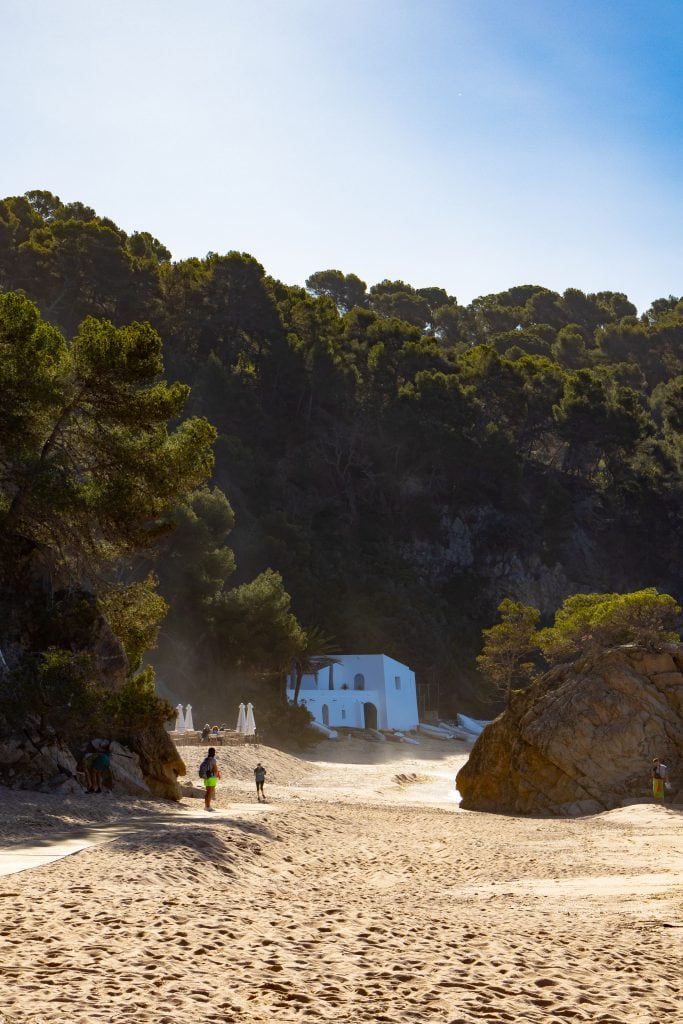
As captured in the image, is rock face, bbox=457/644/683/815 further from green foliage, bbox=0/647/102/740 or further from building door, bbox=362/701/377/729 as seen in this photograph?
building door, bbox=362/701/377/729

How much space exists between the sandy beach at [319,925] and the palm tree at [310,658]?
38038mm

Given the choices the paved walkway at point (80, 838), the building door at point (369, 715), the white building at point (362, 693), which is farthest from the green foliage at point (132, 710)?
the building door at point (369, 715)

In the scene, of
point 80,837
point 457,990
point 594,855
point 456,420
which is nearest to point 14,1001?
point 457,990

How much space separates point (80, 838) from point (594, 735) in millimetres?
15159

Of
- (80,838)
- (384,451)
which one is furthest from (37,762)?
(384,451)

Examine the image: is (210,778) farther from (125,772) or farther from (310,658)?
(310,658)

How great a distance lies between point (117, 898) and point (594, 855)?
9674 millimetres

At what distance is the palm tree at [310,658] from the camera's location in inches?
2200

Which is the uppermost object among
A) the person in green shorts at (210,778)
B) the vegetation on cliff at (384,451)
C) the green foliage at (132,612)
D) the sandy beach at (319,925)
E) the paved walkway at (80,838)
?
the vegetation on cliff at (384,451)

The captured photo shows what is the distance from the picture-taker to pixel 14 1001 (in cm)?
526

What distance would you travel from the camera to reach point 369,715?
60.7m

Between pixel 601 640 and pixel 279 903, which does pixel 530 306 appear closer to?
pixel 601 640

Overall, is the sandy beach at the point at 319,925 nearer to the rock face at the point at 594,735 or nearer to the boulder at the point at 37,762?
the boulder at the point at 37,762

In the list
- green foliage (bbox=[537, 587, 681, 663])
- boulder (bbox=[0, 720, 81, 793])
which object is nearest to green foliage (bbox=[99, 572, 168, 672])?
boulder (bbox=[0, 720, 81, 793])
